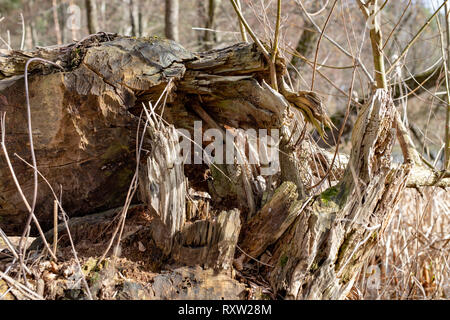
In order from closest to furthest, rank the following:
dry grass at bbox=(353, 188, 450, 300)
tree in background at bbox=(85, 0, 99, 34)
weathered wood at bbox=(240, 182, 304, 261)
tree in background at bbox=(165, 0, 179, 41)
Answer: weathered wood at bbox=(240, 182, 304, 261) → dry grass at bbox=(353, 188, 450, 300) → tree in background at bbox=(165, 0, 179, 41) → tree in background at bbox=(85, 0, 99, 34)

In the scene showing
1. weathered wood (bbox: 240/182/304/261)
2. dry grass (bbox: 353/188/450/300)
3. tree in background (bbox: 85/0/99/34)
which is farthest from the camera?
tree in background (bbox: 85/0/99/34)

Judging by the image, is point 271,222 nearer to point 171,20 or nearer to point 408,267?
point 408,267

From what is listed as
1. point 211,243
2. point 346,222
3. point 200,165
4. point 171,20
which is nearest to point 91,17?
point 171,20

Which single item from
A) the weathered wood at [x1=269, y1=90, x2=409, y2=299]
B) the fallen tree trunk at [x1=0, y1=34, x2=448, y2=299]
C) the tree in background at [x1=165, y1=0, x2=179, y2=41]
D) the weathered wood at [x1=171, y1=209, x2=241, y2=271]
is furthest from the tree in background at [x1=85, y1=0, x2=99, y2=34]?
the weathered wood at [x1=269, y1=90, x2=409, y2=299]

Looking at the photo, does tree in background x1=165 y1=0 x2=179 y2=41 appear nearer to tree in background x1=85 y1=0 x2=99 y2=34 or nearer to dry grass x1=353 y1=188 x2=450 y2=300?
tree in background x1=85 y1=0 x2=99 y2=34

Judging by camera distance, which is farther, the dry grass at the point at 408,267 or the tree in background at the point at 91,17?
the tree in background at the point at 91,17

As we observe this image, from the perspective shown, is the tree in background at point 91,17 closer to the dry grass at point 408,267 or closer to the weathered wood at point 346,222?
the weathered wood at point 346,222

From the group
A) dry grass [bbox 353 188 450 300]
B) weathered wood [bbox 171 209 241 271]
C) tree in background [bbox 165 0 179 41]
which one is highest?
tree in background [bbox 165 0 179 41]

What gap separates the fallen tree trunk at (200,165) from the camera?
67.7 inches

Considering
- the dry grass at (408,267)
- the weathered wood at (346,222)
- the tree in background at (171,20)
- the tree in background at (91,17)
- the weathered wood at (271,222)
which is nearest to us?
the weathered wood at (346,222)

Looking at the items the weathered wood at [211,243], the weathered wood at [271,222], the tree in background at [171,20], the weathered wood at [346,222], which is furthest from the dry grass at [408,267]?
the tree in background at [171,20]

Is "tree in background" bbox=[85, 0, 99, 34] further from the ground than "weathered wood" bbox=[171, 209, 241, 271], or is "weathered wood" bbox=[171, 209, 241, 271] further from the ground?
"tree in background" bbox=[85, 0, 99, 34]

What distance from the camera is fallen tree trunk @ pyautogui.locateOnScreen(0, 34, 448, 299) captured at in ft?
5.65

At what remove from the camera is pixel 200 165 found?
7.62 feet
